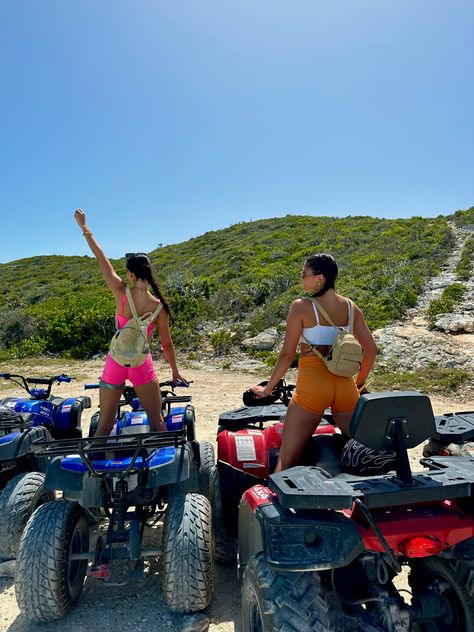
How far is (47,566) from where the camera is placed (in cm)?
286

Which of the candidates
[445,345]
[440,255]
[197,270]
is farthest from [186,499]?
[197,270]

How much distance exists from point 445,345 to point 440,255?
9.25 m

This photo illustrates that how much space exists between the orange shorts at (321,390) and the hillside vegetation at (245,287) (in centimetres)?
1111

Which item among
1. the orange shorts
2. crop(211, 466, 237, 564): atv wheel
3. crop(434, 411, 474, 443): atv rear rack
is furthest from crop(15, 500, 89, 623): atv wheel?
crop(434, 411, 474, 443): atv rear rack

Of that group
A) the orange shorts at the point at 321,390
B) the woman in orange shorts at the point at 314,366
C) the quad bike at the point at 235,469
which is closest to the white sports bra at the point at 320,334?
the woman in orange shorts at the point at 314,366

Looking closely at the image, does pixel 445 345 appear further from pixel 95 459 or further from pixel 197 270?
pixel 197 270

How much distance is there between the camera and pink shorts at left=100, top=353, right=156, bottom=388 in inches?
145

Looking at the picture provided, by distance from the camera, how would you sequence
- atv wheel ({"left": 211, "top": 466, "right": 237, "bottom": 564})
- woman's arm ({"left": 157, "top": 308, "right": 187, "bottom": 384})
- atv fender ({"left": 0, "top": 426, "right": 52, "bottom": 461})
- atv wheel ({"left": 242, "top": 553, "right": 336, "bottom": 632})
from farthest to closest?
woman's arm ({"left": 157, "top": 308, "right": 187, "bottom": 384}) → atv fender ({"left": 0, "top": 426, "right": 52, "bottom": 461}) → atv wheel ({"left": 211, "top": 466, "right": 237, "bottom": 564}) → atv wheel ({"left": 242, "top": 553, "right": 336, "bottom": 632})

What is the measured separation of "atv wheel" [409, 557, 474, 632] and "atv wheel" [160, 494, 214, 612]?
3.90 feet

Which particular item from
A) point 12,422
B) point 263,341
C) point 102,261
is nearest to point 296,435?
point 102,261

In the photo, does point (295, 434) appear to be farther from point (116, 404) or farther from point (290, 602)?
point (116, 404)

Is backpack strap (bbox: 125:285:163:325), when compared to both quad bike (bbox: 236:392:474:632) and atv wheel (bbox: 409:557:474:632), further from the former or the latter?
atv wheel (bbox: 409:557:474:632)

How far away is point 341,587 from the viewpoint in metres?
2.31

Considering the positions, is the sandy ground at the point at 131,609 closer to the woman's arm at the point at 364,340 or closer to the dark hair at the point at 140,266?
the woman's arm at the point at 364,340
